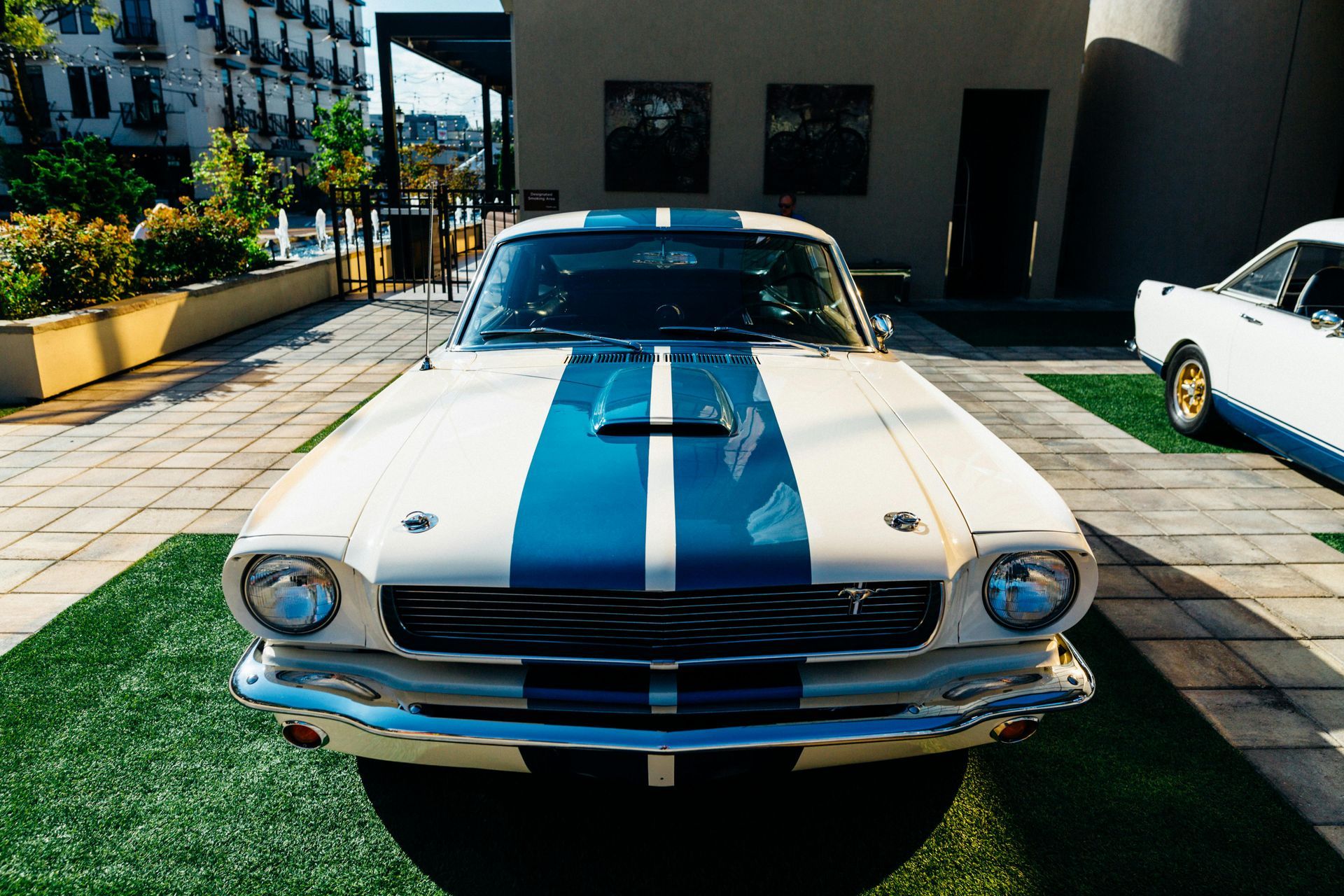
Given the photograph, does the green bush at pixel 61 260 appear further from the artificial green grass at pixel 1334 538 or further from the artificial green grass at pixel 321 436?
the artificial green grass at pixel 1334 538

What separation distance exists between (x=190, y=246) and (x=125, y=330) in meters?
2.14

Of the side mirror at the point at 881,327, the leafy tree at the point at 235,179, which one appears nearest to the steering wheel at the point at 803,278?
the side mirror at the point at 881,327

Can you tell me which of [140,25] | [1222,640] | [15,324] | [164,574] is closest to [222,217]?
[15,324]

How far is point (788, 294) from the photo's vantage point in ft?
12.2

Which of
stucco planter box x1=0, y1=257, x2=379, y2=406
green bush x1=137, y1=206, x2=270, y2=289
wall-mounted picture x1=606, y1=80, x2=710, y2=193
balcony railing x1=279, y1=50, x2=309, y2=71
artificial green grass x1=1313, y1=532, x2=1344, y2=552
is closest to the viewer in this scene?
artificial green grass x1=1313, y1=532, x2=1344, y2=552

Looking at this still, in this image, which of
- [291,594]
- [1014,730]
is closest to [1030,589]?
[1014,730]

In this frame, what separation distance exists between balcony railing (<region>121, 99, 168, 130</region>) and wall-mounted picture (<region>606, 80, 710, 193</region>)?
3746 centimetres

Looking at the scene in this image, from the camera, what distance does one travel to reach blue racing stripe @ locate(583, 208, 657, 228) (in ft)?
12.4

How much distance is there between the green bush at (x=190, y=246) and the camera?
9602 mm

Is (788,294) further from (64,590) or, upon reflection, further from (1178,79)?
(1178,79)

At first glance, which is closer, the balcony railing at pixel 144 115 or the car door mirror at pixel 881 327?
the car door mirror at pixel 881 327

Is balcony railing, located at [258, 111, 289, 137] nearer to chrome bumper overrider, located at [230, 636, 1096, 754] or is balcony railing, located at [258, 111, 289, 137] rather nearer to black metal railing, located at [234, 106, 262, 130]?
black metal railing, located at [234, 106, 262, 130]

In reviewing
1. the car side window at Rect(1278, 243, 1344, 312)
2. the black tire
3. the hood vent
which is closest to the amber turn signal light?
the hood vent

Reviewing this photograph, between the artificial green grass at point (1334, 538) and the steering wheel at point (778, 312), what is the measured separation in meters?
3.14
